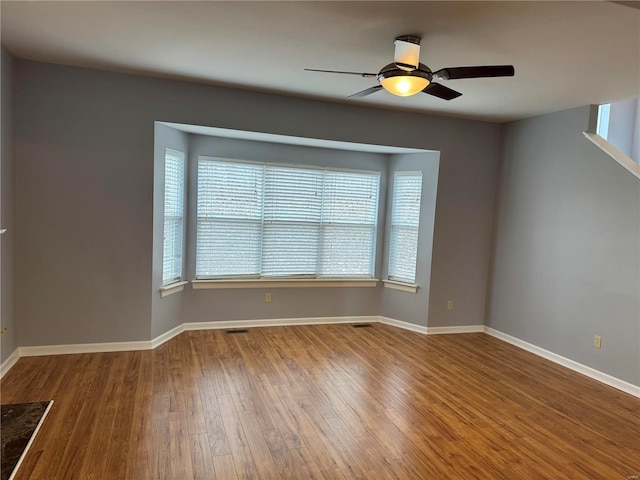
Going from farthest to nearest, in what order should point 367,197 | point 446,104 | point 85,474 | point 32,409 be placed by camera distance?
point 367,197
point 446,104
point 32,409
point 85,474

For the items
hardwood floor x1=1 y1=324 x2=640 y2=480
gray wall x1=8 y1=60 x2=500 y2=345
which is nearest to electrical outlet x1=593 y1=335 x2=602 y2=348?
hardwood floor x1=1 y1=324 x2=640 y2=480

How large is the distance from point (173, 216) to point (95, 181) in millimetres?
Result: 837

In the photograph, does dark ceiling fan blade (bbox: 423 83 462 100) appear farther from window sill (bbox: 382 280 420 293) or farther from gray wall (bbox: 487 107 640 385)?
window sill (bbox: 382 280 420 293)

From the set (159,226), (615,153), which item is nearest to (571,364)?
(615,153)

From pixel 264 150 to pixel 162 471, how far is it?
3.45 metres

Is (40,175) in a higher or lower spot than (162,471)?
higher

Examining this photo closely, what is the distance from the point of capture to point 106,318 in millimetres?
3820

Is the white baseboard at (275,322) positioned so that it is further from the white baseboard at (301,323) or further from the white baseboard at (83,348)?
the white baseboard at (83,348)

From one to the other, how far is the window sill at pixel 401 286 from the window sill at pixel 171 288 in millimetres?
2500

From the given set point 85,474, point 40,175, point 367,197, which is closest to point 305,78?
point 367,197

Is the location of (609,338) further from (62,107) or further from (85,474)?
(62,107)

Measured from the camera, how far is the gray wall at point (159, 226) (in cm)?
389

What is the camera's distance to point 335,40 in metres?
2.71

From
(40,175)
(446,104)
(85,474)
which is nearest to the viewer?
(85,474)
